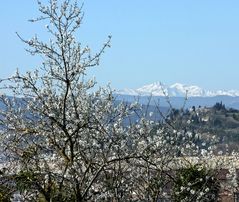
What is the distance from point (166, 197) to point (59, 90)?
322cm

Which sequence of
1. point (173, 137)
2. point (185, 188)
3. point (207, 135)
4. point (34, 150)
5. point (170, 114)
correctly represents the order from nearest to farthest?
point (34, 150) → point (185, 188) → point (173, 137) → point (170, 114) → point (207, 135)

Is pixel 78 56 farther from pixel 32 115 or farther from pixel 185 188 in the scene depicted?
pixel 185 188

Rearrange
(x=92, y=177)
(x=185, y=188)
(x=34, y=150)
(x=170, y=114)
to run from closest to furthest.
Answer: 1. (x=92, y=177)
2. (x=34, y=150)
3. (x=185, y=188)
4. (x=170, y=114)

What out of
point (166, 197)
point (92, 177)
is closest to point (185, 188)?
point (166, 197)

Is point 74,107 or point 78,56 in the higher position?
point 78,56

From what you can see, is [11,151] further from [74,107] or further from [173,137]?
[173,137]

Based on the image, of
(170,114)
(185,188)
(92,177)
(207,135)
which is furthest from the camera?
(207,135)

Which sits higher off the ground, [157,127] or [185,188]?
[157,127]

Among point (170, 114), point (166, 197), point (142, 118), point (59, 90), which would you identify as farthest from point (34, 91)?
point (170, 114)

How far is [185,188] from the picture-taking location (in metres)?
11.4

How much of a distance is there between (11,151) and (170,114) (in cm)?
443

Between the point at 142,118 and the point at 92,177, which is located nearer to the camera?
the point at 92,177

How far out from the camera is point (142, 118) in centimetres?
1211

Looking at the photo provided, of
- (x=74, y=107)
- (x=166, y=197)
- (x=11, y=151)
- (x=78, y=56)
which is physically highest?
(x=78, y=56)
